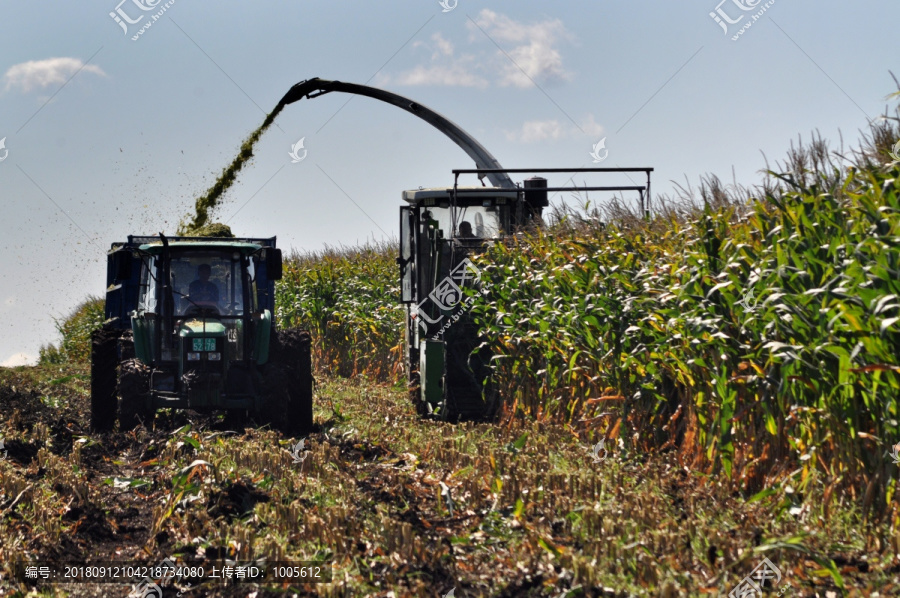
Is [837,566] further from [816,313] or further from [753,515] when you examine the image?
[816,313]

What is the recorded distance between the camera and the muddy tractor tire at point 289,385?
32.2 ft

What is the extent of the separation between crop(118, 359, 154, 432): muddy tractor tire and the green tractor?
0.01m

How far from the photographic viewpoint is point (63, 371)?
60.8ft

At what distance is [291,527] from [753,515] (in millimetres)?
2565

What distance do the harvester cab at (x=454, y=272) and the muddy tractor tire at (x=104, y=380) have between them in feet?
10.9

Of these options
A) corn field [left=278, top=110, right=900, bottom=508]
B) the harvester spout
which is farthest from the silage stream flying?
corn field [left=278, top=110, right=900, bottom=508]

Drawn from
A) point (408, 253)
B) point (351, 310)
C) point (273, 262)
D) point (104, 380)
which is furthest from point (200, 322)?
point (351, 310)

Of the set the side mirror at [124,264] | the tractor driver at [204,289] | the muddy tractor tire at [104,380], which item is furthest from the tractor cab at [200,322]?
the muddy tractor tire at [104,380]

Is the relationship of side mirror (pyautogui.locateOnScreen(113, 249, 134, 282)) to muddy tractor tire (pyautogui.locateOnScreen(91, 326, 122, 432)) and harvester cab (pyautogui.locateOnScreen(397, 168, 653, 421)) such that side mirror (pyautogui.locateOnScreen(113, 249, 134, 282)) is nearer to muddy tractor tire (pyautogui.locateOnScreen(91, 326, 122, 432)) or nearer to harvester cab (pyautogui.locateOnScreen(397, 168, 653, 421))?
muddy tractor tire (pyautogui.locateOnScreen(91, 326, 122, 432))

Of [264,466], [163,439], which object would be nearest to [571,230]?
[264,466]

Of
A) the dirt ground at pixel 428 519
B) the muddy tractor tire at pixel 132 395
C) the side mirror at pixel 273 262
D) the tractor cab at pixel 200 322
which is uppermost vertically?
the side mirror at pixel 273 262

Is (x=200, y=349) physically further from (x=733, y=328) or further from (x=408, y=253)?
(x=733, y=328)

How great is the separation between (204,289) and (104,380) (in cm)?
149

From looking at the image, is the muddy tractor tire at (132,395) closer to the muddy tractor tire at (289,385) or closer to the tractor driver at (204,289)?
the tractor driver at (204,289)
